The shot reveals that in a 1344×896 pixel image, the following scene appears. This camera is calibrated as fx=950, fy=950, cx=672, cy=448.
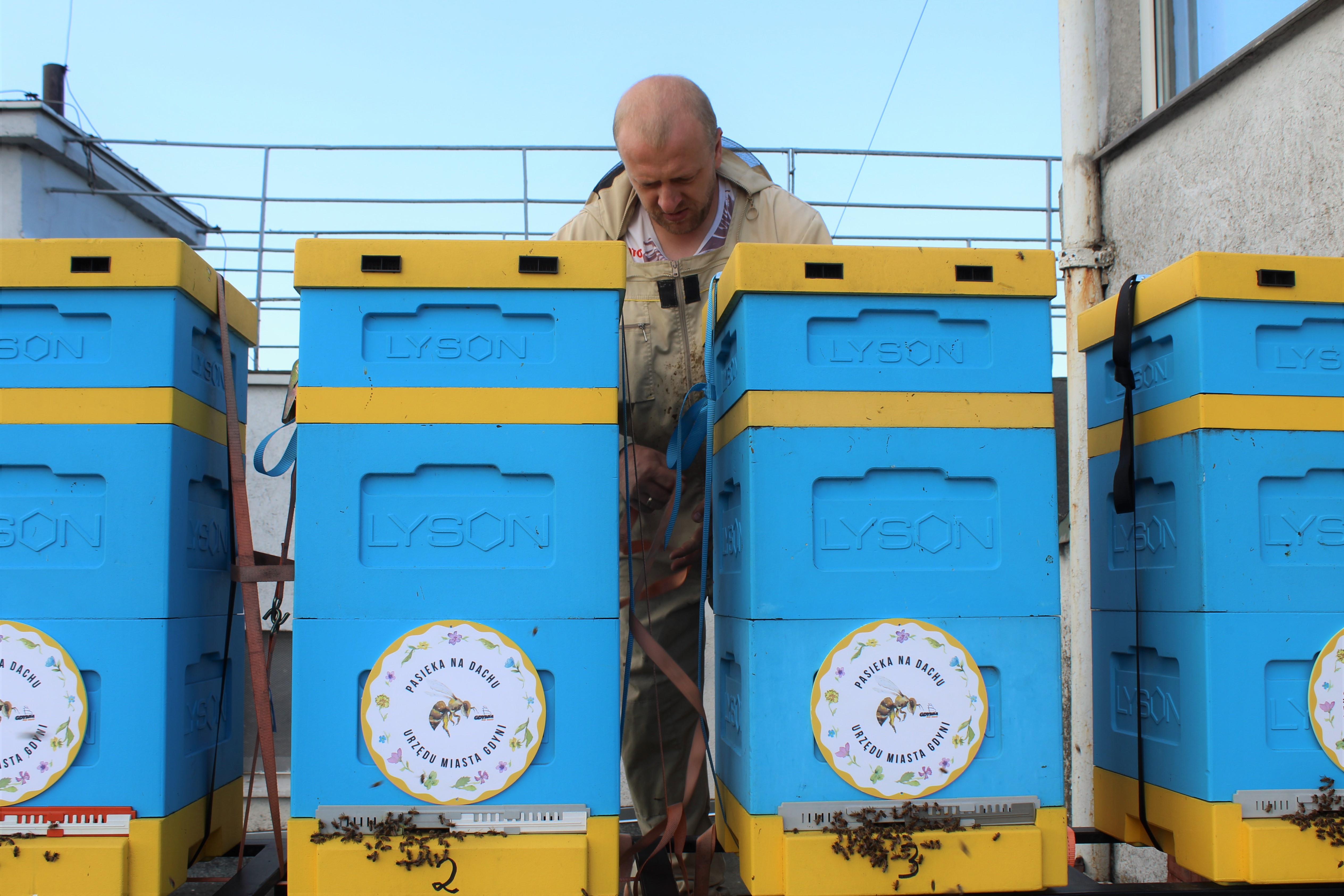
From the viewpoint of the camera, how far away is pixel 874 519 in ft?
5.49

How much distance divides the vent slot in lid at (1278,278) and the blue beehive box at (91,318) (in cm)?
199

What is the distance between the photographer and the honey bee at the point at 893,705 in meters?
1.64

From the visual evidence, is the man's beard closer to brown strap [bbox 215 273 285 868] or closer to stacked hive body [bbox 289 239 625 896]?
stacked hive body [bbox 289 239 625 896]

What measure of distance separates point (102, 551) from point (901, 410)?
4.66ft

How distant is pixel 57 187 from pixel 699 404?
567 centimetres

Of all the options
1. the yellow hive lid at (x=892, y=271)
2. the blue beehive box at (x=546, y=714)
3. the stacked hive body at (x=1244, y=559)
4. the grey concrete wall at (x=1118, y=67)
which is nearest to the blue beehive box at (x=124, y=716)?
the blue beehive box at (x=546, y=714)

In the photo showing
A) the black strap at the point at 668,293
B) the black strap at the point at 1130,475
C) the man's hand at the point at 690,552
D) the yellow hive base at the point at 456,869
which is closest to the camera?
the yellow hive base at the point at 456,869

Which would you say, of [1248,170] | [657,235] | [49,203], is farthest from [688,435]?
[49,203]

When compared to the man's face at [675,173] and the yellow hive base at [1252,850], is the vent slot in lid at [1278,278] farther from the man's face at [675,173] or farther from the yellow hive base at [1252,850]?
the man's face at [675,173]

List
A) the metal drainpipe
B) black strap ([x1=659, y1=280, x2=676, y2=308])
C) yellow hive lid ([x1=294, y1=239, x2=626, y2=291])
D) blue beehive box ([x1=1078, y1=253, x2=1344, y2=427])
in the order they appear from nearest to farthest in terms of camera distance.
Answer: yellow hive lid ([x1=294, y1=239, x2=626, y2=291]) < blue beehive box ([x1=1078, y1=253, x2=1344, y2=427]) < black strap ([x1=659, y1=280, x2=676, y2=308]) < the metal drainpipe

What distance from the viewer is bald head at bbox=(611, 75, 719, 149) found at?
2402 millimetres

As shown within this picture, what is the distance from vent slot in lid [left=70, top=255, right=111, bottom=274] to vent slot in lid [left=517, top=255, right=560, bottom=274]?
0.74m

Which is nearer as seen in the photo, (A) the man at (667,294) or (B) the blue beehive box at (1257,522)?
(B) the blue beehive box at (1257,522)

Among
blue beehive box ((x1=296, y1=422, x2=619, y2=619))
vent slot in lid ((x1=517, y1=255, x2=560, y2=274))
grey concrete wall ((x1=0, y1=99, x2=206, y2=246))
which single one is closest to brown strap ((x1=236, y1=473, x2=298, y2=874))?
blue beehive box ((x1=296, y1=422, x2=619, y2=619))
